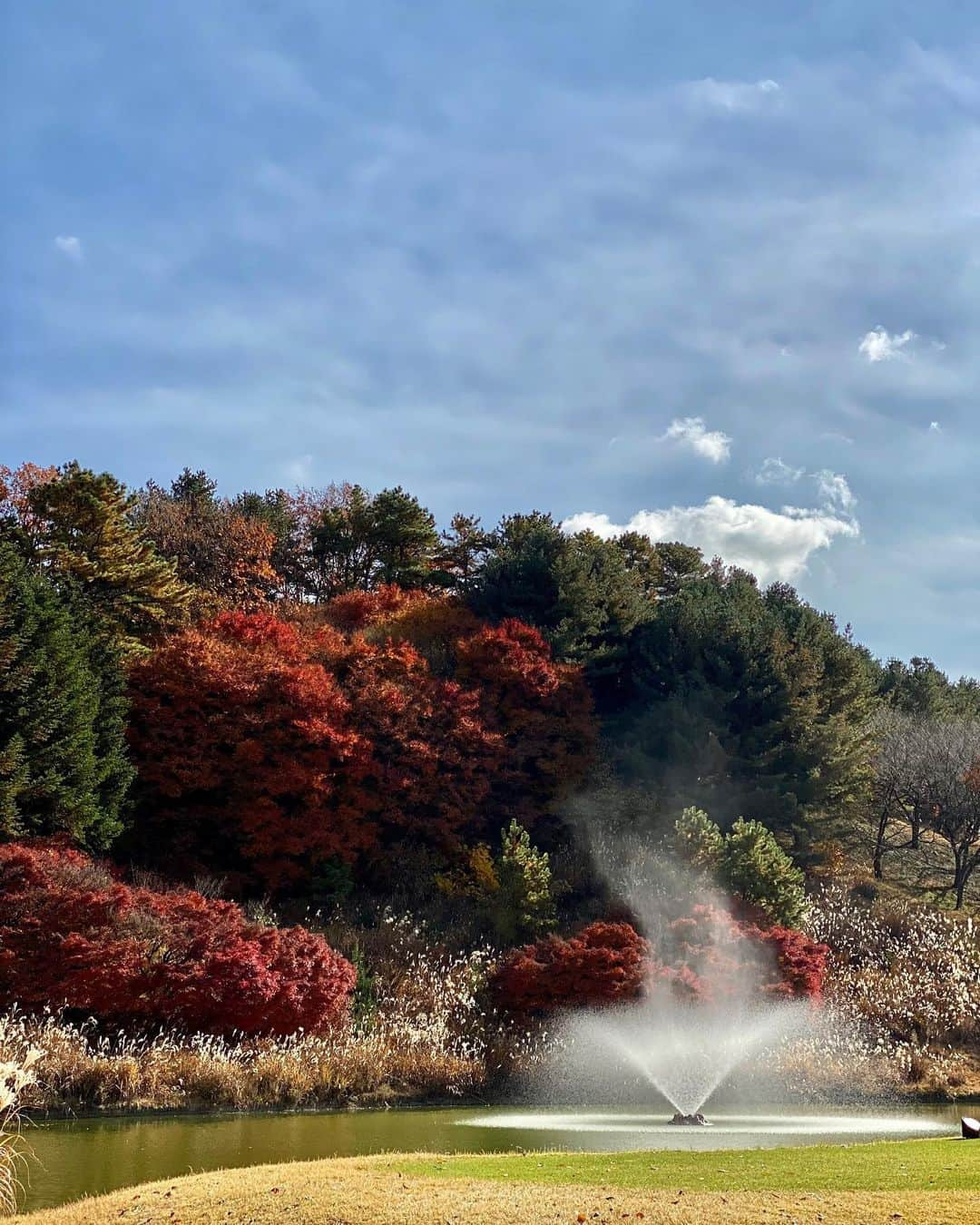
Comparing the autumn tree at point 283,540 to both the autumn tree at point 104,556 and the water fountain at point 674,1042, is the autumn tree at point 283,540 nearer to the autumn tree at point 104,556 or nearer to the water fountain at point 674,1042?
the autumn tree at point 104,556

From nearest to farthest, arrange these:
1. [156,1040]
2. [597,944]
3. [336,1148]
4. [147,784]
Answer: [336,1148]
[156,1040]
[597,944]
[147,784]

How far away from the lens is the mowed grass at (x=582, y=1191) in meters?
9.48

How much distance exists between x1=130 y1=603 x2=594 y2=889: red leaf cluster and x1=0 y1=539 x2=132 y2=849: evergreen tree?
2.28 meters

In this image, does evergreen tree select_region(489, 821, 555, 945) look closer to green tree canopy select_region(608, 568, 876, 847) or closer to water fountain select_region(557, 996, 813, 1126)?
water fountain select_region(557, 996, 813, 1126)

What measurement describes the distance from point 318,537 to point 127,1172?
3790 centimetres

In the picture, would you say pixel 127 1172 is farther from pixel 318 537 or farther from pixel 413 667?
pixel 318 537

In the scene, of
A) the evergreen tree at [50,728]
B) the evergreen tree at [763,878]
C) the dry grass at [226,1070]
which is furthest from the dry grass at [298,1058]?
the evergreen tree at [763,878]

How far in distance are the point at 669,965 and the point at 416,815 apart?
10716 mm

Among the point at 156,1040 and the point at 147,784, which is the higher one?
the point at 147,784

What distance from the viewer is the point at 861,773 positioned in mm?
36625

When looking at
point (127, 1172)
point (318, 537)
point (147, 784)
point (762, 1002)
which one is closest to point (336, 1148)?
point (127, 1172)

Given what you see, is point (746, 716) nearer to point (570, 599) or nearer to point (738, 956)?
point (570, 599)

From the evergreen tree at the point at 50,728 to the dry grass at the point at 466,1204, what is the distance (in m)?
15.3

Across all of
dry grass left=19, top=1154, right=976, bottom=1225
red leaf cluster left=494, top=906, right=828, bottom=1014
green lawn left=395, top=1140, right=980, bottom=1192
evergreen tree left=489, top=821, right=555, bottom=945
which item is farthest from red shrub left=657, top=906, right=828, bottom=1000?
dry grass left=19, top=1154, right=976, bottom=1225
